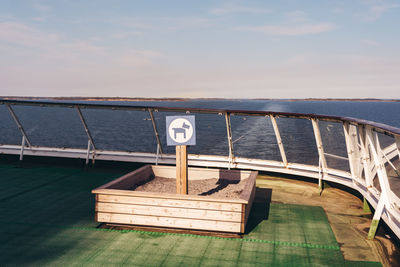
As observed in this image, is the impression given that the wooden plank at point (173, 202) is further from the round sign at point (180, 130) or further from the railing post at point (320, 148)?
the railing post at point (320, 148)

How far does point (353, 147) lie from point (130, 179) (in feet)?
18.9

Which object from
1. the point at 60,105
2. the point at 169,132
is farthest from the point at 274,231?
the point at 60,105

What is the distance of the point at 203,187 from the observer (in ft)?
29.0

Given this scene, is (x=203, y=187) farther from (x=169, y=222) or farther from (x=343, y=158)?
(x=343, y=158)

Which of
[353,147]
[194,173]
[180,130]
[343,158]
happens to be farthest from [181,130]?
[343,158]

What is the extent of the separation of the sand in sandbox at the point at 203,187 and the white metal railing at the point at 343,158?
1.86 meters

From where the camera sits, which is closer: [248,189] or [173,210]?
[173,210]

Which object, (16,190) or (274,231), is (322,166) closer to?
(274,231)

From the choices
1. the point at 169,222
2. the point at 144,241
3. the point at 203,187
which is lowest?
the point at 144,241

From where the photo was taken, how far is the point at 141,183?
8992mm

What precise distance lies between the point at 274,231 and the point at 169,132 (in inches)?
117

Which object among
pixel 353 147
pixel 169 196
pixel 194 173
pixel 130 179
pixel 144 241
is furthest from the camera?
pixel 194 173

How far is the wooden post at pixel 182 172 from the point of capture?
719cm

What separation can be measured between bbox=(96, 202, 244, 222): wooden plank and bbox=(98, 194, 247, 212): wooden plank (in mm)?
62
